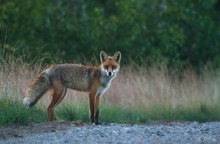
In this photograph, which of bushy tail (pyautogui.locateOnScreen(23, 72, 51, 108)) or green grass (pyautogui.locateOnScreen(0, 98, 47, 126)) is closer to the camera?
green grass (pyautogui.locateOnScreen(0, 98, 47, 126))

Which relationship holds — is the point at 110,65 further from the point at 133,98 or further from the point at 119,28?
the point at 119,28

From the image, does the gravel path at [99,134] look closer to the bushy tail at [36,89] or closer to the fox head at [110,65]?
the bushy tail at [36,89]

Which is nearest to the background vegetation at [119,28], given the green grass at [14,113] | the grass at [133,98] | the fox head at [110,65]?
the grass at [133,98]

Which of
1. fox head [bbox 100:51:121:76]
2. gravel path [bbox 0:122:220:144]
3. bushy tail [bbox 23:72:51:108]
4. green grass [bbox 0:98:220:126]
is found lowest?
gravel path [bbox 0:122:220:144]

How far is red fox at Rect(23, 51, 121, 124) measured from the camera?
1104 centimetres

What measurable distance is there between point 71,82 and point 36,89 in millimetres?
756

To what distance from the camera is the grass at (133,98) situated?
435 inches

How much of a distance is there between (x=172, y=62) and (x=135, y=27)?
184 cm

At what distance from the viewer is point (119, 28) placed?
840 inches

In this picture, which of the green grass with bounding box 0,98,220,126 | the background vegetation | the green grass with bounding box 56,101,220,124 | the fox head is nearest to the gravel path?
the green grass with bounding box 0,98,220,126

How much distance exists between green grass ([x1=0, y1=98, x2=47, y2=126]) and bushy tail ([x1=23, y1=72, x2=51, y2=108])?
6.2 inches

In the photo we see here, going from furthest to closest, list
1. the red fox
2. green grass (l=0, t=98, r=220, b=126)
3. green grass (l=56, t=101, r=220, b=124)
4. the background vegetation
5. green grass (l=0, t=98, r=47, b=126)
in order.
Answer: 1. the background vegetation
2. green grass (l=56, t=101, r=220, b=124)
3. the red fox
4. green grass (l=0, t=98, r=220, b=126)
5. green grass (l=0, t=98, r=47, b=126)

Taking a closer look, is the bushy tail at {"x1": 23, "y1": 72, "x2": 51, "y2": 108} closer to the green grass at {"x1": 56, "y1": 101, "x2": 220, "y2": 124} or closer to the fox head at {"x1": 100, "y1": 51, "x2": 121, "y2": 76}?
the green grass at {"x1": 56, "y1": 101, "x2": 220, "y2": 124}

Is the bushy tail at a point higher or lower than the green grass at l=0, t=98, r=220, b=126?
higher
